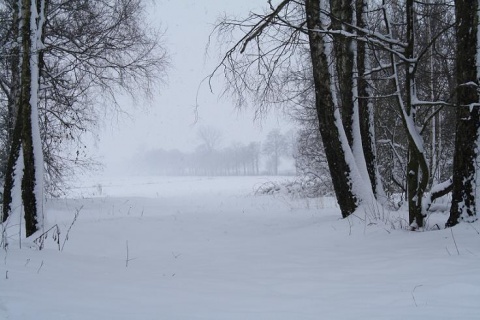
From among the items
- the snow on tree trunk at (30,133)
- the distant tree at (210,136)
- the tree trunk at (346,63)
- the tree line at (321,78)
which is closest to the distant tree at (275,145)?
the distant tree at (210,136)

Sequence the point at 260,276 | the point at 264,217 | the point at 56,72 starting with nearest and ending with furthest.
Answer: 1. the point at 260,276
2. the point at 264,217
3. the point at 56,72

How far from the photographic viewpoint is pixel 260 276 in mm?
3006

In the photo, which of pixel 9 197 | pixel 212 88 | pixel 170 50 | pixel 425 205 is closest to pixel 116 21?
pixel 170 50

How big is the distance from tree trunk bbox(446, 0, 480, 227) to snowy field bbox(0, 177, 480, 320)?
1.02 ft

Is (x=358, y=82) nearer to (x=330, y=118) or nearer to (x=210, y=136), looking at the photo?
(x=330, y=118)

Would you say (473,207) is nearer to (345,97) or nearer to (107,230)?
(345,97)

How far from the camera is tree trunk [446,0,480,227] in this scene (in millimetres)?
3863

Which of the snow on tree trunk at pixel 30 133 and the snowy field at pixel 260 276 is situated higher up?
the snow on tree trunk at pixel 30 133

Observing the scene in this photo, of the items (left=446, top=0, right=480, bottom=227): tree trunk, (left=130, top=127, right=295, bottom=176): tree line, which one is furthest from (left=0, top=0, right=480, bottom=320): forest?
(left=130, top=127, right=295, bottom=176): tree line

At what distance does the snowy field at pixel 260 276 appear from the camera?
1.94 metres

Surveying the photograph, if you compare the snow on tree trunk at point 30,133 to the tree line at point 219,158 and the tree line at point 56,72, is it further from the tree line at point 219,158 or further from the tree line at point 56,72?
the tree line at point 219,158

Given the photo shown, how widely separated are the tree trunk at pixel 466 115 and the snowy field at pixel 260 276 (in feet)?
1.02

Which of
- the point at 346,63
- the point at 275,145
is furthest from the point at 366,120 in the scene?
the point at 275,145

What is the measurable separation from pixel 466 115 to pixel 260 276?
3.14 m
